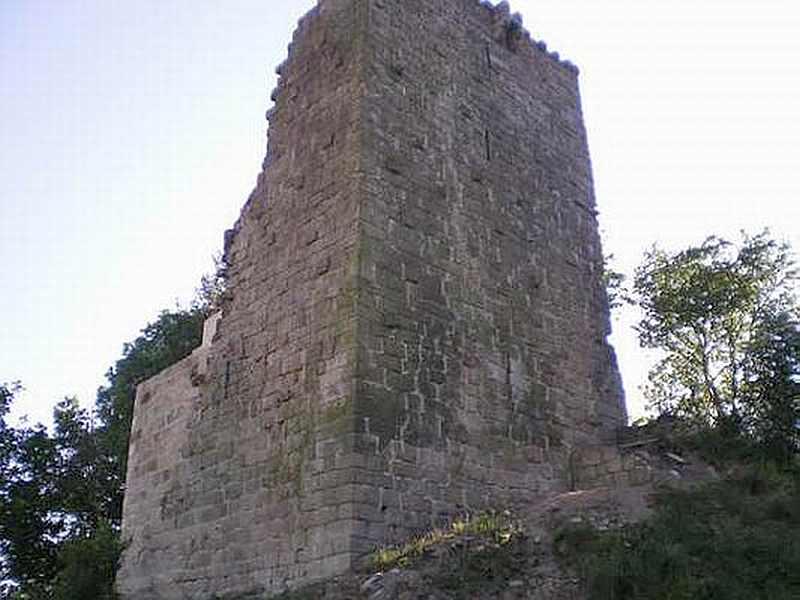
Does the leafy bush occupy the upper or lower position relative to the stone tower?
lower

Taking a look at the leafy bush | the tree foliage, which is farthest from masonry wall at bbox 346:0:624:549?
the tree foliage

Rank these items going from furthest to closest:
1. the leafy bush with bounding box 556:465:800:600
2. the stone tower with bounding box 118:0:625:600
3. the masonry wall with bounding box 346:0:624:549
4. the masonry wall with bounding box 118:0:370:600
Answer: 1. the masonry wall with bounding box 346:0:624:549
2. the stone tower with bounding box 118:0:625:600
3. the masonry wall with bounding box 118:0:370:600
4. the leafy bush with bounding box 556:465:800:600

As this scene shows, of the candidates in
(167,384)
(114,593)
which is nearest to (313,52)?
(167,384)

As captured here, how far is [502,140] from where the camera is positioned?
12.3 m

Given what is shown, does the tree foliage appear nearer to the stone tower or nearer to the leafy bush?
the stone tower

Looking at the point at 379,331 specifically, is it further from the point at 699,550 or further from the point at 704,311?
the point at 704,311

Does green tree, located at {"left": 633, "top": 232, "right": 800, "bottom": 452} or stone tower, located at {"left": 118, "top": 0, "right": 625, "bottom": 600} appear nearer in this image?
stone tower, located at {"left": 118, "top": 0, "right": 625, "bottom": 600}

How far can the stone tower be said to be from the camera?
898cm

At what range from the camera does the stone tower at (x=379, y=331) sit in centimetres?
898

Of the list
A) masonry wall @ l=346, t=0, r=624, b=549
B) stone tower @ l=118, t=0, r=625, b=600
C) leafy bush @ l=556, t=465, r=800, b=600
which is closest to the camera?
leafy bush @ l=556, t=465, r=800, b=600

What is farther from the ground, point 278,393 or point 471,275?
point 471,275

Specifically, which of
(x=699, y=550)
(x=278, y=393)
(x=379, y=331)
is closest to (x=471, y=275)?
(x=379, y=331)

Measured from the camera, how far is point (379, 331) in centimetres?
929

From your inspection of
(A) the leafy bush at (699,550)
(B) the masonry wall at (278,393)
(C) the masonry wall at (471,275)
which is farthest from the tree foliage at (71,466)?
(A) the leafy bush at (699,550)
